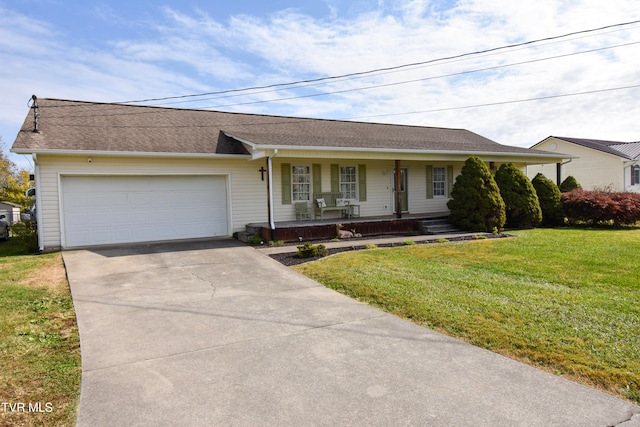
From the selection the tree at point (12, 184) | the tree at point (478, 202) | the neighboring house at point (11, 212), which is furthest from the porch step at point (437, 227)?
the tree at point (12, 184)

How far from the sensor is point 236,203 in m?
13.0

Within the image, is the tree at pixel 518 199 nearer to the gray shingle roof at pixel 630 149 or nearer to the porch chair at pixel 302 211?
the porch chair at pixel 302 211

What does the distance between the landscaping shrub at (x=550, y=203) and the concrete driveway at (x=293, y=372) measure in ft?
40.7

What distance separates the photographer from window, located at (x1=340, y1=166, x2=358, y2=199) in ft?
48.2

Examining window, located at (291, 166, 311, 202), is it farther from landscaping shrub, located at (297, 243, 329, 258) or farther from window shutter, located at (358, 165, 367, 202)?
landscaping shrub, located at (297, 243, 329, 258)

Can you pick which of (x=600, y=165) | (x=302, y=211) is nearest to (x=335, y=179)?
(x=302, y=211)

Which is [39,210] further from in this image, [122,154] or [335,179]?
Result: [335,179]

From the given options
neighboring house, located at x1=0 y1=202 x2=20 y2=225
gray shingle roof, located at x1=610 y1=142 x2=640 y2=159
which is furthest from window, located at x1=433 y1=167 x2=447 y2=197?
neighboring house, located at x1=0 y1=202 x2=20 y2=225

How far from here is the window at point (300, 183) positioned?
13.8m

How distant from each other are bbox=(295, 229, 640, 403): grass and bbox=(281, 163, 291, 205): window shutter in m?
4.54

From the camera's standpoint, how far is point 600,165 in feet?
85.4

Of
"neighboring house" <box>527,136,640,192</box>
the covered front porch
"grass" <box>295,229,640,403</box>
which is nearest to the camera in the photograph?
"grass" <box>295,229,640,403</box>

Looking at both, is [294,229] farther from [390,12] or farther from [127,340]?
[127,340]

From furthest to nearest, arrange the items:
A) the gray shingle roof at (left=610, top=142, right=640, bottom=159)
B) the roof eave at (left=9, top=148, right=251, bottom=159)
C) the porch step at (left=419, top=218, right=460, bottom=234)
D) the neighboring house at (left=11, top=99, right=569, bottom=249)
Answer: the gray shingle roof at (left=610, top=142, right=640, bottom=159), the porch step at (left=419, top=218, right=460, bottom=234), the neighboring house at (left=11, top=99, right=569, bottom=249), the roof eave at (left=9, top=148, right=251, bottom=159)
